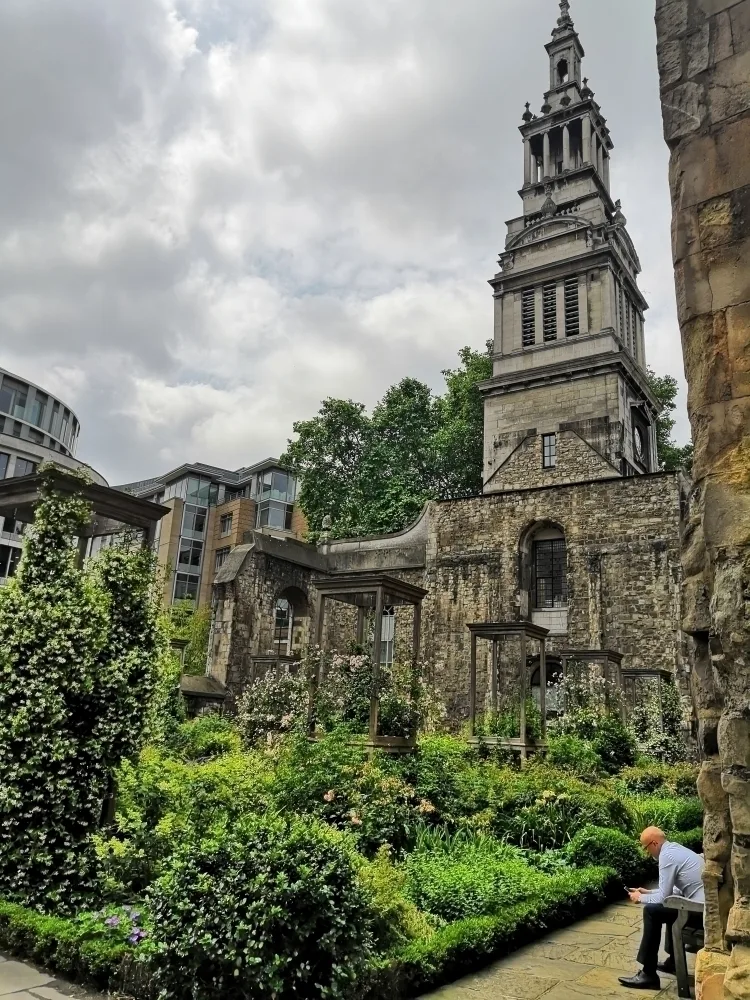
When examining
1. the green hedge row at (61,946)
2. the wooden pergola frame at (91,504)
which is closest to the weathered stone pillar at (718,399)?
the green hedge row at (61,946)

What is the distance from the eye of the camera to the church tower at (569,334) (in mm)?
28391

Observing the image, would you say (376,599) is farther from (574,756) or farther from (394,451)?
(394,451)

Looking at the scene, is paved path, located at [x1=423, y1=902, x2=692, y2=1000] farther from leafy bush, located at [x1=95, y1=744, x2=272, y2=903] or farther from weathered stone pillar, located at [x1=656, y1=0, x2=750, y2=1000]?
weathered stone pillar, located at [x1=656, y1=0, x2=750, y2=1000]

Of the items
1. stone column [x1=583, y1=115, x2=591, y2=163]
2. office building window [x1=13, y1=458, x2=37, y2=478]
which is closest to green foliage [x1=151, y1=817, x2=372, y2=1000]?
stone column [x1=583, y1=115, x2=591, y2=163]

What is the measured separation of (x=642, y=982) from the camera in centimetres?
519

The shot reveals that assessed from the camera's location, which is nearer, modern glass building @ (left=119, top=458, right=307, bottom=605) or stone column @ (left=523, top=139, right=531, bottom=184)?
stone column @ (left=523, top=139, right=531, bottom=184)

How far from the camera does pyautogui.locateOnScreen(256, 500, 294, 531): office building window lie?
164ft

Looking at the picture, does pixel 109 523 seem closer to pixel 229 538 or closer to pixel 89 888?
pixel 89 888

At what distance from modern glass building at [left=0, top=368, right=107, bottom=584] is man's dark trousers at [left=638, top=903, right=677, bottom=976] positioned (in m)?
39.0

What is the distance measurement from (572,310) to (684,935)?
96.8ft

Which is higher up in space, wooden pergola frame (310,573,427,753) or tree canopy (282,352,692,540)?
tree canopy (282,352,692,540)

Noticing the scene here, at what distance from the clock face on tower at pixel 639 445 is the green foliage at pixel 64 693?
26.2 m

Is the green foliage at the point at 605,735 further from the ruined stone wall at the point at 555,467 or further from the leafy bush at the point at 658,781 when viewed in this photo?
the ruined stone wall at the point at 555,467

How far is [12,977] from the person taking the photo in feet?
16.6
